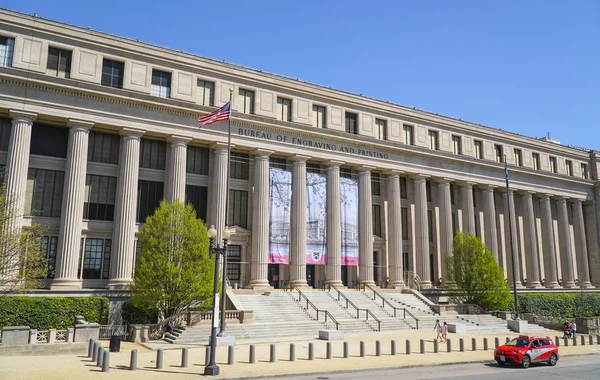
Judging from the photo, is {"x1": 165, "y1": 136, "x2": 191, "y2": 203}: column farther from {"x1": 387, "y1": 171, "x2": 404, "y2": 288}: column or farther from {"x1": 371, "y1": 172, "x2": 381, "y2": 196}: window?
{"x1": 387, "y1": 171, "x2": 404, "y2": 288}: column

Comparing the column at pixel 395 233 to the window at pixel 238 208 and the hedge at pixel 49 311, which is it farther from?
the hedge at pixel 49 311

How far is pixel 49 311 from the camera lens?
2939 cm

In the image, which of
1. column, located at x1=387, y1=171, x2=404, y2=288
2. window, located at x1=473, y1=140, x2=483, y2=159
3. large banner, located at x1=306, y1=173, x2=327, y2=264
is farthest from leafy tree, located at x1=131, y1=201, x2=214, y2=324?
window, located at x1=473, y1=140, x2=483, y2=159

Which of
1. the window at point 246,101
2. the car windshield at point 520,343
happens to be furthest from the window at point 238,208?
the car windshield at point 520,343

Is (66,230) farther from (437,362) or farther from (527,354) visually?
(527,354)

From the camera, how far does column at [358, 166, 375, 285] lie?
45219 millimetres

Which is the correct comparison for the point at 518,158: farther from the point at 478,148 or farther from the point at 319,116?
the point at 319,116

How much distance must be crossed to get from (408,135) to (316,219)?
49.9 ft

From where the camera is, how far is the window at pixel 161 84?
3941cm

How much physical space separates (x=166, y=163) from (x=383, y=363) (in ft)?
81.4

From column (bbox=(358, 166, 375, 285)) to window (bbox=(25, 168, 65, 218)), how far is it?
84.6ft

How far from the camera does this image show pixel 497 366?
23.6m

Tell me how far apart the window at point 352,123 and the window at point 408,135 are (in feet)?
20.7

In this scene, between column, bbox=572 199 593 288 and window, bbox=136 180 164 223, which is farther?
column, bbox=572 199 593 288
